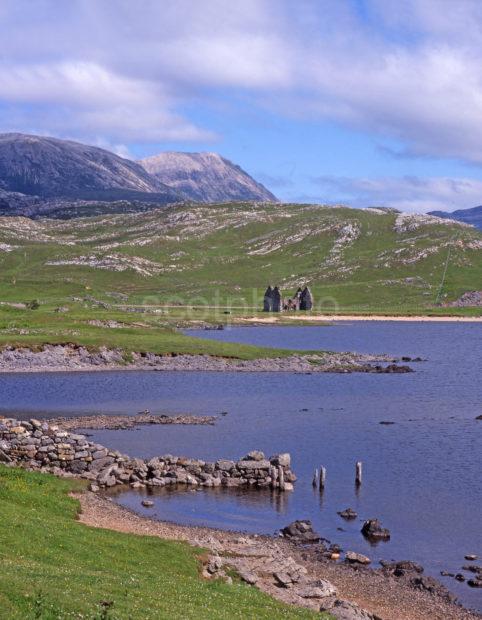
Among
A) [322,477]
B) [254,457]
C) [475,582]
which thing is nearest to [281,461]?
[254,457]

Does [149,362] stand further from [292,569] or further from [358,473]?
[292,569]

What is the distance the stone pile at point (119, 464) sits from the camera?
58.1 metres

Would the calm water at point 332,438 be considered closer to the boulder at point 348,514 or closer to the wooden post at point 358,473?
the boulder at point 348,514

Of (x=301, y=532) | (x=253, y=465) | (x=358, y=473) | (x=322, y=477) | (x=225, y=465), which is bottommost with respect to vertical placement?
(x=301, y=532)

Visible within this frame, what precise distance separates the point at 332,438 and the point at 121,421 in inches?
808

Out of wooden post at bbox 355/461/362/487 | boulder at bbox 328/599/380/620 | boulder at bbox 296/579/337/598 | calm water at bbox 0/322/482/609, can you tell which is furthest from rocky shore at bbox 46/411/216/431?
boulder at bbox 328/599/380/620

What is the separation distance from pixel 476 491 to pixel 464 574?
50.5 ft

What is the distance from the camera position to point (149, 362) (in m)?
117

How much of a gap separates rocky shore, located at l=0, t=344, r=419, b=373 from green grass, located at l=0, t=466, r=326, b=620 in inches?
2542

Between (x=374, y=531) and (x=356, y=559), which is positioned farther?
(x=374, y=531)

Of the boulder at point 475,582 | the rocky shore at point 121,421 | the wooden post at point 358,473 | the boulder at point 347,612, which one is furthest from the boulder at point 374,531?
the rocky shore at point 121,421

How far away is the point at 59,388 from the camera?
97938 millimetres

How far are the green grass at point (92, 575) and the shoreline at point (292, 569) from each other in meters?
1.70

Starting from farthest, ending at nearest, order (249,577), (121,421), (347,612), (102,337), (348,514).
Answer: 1. (102,337)
2. (121,421)
3. (348,514)
4. (249,577)
5. (347,612)
